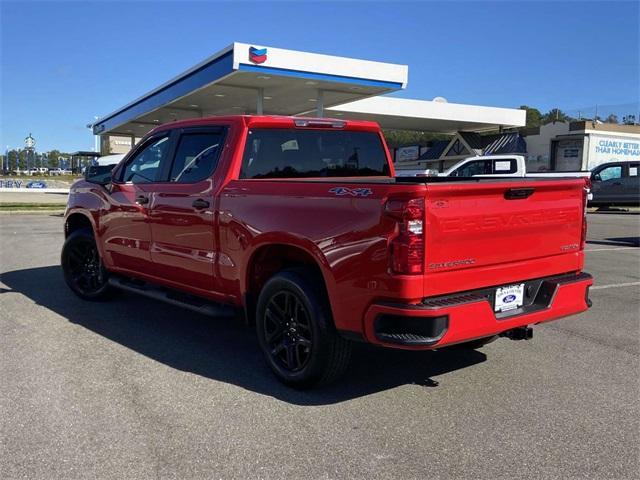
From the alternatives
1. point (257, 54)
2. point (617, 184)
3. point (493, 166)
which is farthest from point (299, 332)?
point (617, 184)

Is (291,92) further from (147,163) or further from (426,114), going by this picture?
(147,163)

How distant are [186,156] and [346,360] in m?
2.61

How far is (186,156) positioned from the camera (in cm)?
561

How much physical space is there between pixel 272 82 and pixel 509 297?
64.5 ft

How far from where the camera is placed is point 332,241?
3920mm

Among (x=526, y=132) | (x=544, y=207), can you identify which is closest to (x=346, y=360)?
(x=544, y=207)

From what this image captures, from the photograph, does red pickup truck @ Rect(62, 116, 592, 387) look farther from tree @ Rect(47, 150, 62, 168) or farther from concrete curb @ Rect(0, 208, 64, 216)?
tree @ Rect(47, 150, 62, 168)

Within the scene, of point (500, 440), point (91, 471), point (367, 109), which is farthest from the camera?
point (367, 109)

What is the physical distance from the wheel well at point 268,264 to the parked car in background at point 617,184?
887 inches

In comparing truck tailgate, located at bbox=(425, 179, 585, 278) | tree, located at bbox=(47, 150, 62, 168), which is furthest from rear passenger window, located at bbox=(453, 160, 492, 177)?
tree, located at bbox=(47, 150, 62, 168)

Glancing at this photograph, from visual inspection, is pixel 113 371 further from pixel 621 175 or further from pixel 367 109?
pixel 367 109

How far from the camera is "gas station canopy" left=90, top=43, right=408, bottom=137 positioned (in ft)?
65.5

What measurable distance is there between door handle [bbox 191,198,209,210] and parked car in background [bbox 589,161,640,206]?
74.0ft

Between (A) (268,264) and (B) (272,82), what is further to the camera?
(B) (272,82)
